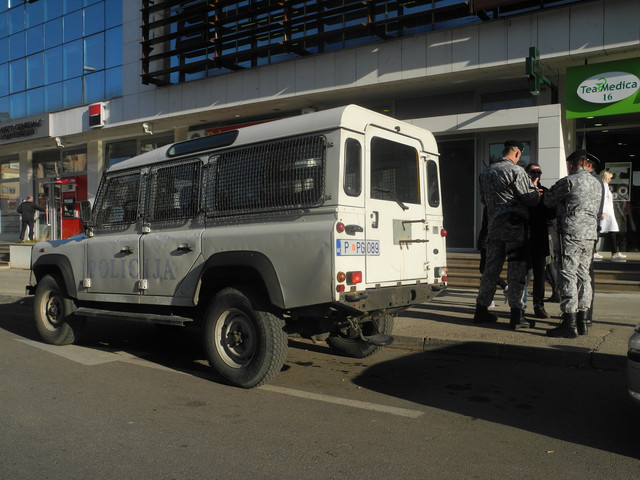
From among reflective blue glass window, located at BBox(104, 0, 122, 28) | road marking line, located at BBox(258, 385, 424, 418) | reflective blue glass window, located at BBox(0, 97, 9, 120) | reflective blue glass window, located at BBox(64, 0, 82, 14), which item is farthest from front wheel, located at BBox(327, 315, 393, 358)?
reflective blue glass window, located at BBox(0, 97, 9, 120)

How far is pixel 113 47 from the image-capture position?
19.2 metres

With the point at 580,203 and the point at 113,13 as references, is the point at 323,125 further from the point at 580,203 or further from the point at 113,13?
the point at 113,13

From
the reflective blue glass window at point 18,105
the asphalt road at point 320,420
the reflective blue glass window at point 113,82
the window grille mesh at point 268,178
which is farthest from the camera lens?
the reflective blue glass window at point 18,105

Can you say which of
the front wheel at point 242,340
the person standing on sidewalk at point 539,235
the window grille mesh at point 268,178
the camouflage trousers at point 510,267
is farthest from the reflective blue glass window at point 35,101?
the person standing on sidewalk at point 539,235

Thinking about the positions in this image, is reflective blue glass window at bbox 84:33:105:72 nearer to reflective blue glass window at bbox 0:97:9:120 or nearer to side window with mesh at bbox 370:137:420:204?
reflective blue glass window at bbox 0:97:9:120

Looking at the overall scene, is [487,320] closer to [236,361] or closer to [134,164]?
[236,361]

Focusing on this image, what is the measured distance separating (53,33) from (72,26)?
116 cm

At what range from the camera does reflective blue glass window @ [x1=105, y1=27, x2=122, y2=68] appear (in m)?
19.0

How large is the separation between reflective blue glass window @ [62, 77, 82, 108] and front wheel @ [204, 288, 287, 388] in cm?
1767

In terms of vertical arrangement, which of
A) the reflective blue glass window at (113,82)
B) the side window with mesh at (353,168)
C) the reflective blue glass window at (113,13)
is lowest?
the side window with mesh at (353,168)

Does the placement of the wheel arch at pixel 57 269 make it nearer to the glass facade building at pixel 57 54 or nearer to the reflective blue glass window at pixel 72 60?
the glass facade building at pixel 57 54

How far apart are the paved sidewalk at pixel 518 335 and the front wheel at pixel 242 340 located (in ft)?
7.46

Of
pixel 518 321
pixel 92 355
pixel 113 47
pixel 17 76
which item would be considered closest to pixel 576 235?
pixel 518 321

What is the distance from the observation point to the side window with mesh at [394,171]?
5082 millimetres
